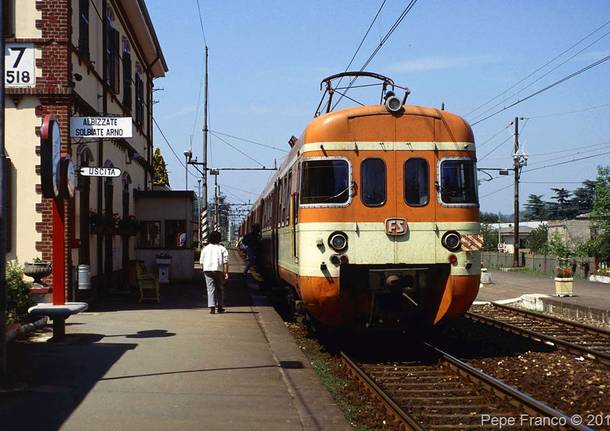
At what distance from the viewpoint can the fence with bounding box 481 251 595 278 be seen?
37469 millimetres

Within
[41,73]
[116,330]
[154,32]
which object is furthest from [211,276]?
[154,32]

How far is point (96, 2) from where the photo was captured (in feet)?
55.1

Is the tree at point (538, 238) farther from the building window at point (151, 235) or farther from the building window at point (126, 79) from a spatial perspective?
the building window at point (126, 79)

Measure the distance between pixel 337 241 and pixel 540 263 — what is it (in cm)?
3628

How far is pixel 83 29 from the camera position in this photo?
601 inches

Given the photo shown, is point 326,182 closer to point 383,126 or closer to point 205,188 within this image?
point 383,126

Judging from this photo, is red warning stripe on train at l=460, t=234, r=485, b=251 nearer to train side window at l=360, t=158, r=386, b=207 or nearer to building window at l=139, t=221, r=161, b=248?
train side window at l=360, t=158, r=386, b=207

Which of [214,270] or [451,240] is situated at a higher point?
[451,240]

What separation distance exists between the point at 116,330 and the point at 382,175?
477 cm

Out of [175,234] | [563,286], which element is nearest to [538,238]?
[563,286]

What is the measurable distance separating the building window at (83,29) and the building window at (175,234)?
7790 mm

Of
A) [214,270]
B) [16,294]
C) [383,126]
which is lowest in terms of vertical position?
[16,294]

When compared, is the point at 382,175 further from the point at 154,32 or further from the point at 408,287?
the point at 154,32

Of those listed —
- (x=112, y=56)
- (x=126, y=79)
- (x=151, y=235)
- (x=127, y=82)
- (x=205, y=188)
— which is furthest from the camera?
(x=205, y=188)
